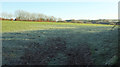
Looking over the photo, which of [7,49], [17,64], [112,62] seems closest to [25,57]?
[17,64]

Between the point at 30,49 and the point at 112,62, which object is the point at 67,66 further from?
the point at 30,49

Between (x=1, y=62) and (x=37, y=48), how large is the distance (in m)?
1.97

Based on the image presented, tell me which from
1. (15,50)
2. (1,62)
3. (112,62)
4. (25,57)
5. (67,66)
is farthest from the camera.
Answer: (15,50)

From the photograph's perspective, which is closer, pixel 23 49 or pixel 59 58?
pixel 59 58

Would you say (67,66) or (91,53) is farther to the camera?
(91,53)

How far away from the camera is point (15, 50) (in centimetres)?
604

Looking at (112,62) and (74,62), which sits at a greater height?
(112,62)

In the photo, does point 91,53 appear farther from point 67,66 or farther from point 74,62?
point 67,66

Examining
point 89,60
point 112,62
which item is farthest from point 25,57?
point 112,62

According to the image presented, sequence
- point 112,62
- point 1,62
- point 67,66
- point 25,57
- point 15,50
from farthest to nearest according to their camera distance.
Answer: point 15,50, point 25,57, point 1,62, point 67,66, point 112,62

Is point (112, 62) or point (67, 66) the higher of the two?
point (112, 62)

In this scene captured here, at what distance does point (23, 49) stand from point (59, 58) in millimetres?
2294

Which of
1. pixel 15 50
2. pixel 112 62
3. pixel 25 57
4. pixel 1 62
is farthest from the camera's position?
pixel 15 50

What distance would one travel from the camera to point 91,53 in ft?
17.0
